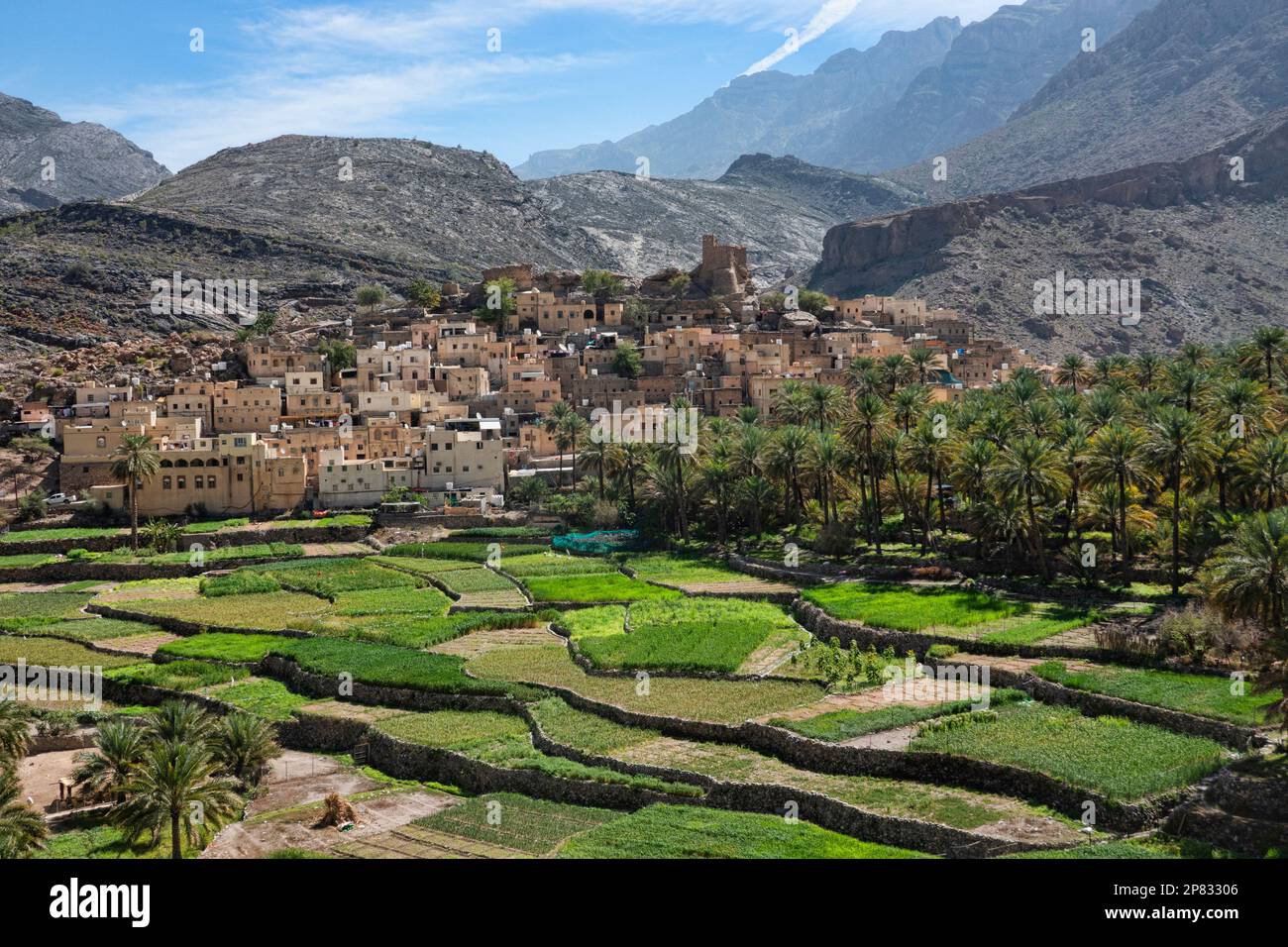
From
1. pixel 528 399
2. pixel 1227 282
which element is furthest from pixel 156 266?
pixel 1227 282

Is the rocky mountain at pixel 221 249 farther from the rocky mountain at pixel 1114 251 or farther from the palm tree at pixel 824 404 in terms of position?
the palm tree at pixel 824 404

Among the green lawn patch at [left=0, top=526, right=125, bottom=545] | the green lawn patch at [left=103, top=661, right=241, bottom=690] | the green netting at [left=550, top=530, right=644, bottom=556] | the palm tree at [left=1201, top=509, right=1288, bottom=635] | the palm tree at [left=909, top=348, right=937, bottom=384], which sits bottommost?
the green lawn patch at [left=103, top=661, right=241, bottom=690]

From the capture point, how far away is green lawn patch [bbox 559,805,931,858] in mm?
26750

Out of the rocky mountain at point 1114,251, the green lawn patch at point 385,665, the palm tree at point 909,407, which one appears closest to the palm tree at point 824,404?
the palm tree at point 909,407

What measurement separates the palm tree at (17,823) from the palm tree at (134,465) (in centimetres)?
3950

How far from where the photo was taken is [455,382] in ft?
Result: 305

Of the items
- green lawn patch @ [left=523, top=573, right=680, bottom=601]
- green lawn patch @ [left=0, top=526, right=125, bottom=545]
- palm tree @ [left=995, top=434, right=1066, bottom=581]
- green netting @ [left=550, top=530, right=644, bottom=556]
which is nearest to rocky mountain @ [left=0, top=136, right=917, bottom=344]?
green lawn patch @ [left=0, top=526, right=125, bottom=545]

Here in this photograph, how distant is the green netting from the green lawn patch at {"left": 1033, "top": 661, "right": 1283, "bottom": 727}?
34037 millimetres

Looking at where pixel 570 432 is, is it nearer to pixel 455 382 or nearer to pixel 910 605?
pixel 455 382

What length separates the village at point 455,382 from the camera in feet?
254

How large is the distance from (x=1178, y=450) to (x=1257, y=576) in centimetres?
1388

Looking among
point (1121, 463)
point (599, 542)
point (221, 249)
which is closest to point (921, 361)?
point (599, 542)

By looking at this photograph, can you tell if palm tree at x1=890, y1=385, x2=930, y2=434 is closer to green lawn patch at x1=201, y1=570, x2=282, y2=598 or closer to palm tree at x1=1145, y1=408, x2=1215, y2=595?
palm tree at x1=1145, y1=408, x2=1215, y2=595

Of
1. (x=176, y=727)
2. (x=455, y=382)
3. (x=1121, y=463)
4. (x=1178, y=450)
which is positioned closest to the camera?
(x=176, y=727)
